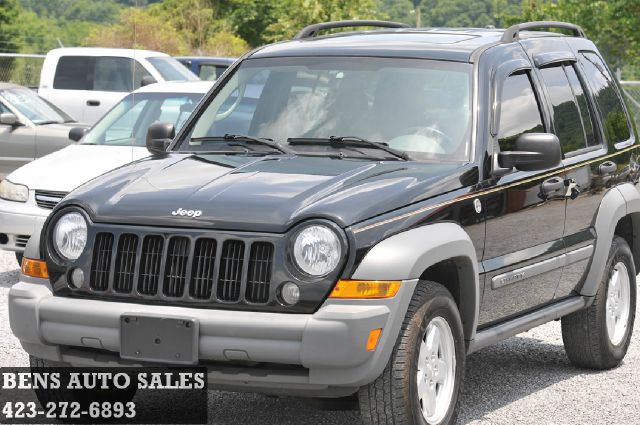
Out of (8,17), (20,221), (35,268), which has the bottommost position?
(8,17)

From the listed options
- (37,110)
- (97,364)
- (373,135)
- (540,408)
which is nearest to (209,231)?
(97,364)

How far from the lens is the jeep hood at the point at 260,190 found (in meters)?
5.71

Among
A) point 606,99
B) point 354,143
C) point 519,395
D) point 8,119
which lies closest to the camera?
point 354,143

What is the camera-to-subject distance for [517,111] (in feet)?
23.7

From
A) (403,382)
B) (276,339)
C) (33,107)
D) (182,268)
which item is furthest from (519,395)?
(33,107)

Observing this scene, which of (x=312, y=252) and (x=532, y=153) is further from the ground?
(x=532, y=153)

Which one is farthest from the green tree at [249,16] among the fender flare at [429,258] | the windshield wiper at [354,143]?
the fender flare at [429,258]

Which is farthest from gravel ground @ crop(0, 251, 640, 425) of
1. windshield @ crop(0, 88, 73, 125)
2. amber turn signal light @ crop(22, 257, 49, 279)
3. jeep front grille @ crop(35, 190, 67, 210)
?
windshield @ crop(0, 88, 73, 125)

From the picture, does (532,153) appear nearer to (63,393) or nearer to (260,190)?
(260,190)

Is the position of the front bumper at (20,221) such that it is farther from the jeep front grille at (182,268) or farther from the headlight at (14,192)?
the jeep front grille at (182,268)

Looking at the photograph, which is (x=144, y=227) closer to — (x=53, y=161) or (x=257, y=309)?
(x=257, y=309)

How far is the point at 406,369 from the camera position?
18.8 feet

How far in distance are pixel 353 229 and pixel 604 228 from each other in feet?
9.32

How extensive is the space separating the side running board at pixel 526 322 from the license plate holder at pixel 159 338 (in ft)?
5.04
